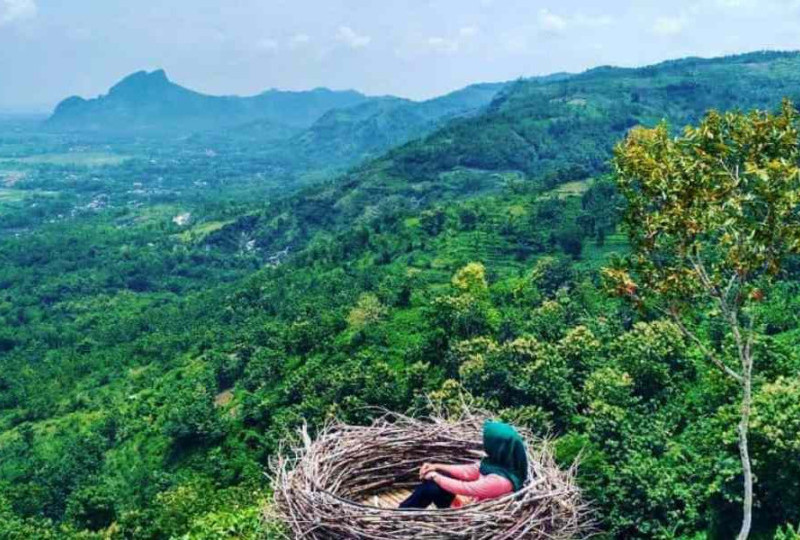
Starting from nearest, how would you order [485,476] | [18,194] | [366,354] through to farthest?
[485,476] < [366,354] < [18,194]

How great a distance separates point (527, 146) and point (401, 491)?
329ft

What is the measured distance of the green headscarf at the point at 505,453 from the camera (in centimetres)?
531

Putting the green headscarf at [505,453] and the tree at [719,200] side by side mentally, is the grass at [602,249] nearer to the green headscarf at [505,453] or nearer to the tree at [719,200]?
the tree at [719,200]

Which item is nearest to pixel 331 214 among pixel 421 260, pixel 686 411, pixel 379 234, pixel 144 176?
pixel 379 234

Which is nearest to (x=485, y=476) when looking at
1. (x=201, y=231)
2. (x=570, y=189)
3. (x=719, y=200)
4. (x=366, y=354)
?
(x=719, y=200)

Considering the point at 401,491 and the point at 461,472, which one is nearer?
the point at 461,472

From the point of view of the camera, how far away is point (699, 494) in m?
15.1

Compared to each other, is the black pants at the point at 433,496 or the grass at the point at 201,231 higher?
the black pants at the point at 433,496

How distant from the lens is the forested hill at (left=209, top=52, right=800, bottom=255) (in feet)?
289

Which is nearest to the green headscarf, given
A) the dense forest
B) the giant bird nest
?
the giant bird nest

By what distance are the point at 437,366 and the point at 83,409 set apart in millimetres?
25872

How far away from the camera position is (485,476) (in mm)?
5379

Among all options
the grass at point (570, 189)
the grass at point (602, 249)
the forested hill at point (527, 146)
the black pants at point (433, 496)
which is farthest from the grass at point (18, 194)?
the black pants at point (433, 496)

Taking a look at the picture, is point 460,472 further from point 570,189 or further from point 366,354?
point 570,189
